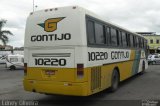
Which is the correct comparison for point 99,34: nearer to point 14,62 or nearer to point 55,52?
point 55,52

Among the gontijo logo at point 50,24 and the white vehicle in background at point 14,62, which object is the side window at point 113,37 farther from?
the white vehicle in background at point 14,62

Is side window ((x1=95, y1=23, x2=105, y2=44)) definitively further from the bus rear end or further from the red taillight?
the red taillight

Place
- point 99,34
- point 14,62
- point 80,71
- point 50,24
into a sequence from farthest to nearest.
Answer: point 14,62 < point 99,34 < point 50,24 < point 80,71

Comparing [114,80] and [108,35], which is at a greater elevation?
[108,35]

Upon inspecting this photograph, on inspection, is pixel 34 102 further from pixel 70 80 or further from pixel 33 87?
pixel 70 80

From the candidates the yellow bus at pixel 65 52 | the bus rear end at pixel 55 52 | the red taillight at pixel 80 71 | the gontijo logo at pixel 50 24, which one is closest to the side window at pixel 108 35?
the yellow bus at pixel 65 52

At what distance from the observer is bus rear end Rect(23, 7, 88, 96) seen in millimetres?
8539

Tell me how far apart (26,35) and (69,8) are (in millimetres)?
1908

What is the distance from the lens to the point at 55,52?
353 inches

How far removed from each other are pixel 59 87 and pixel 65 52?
113cm

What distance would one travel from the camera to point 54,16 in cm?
905

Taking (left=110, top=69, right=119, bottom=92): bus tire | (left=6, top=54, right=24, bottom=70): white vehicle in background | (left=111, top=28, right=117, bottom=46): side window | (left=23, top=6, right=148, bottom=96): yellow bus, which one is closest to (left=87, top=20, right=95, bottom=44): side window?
(left=23, top=6, right=148, bottom=96): yellow bus

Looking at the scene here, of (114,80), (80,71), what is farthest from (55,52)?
(114,80)

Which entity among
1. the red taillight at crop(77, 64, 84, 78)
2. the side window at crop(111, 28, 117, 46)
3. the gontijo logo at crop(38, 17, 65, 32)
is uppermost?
the gontijo logo at crop(38, 17, 65, 32)
